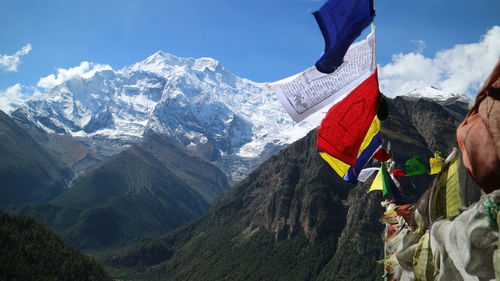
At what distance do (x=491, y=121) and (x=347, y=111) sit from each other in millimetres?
5413

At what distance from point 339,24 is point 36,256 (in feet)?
409

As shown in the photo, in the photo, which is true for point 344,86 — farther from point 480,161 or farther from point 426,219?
point 480,161

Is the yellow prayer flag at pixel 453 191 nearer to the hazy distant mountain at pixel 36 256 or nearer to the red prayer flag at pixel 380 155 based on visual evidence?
the red prayer flag at pixel 380 155

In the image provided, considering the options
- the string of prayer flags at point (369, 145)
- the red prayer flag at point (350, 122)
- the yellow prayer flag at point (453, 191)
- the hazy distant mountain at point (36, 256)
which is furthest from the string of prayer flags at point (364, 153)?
the hazy distant mountain at point (36, 256)

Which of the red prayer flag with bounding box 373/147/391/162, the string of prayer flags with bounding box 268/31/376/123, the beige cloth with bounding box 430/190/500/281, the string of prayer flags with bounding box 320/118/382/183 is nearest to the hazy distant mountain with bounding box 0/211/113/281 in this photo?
the string of prayer flags with bounding box 320/118/382/183

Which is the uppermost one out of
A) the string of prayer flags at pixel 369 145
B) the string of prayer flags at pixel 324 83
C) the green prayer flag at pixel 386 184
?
the string of prayer flags at pixel 324 83

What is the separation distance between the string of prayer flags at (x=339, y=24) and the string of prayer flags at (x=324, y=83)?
510 mm

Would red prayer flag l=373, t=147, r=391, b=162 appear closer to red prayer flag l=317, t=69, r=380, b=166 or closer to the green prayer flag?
red prayer flag l=317, t=69, r=380, b=166

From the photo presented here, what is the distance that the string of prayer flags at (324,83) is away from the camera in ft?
36.6

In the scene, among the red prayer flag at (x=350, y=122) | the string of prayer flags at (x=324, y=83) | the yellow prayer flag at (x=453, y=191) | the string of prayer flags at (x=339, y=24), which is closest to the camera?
the yellow prayer flag at (x=453, y=191)

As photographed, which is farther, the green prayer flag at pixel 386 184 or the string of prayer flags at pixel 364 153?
the green prayer flag at pixel 386 184

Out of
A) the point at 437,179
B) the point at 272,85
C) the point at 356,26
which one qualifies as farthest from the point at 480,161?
the point at 272,85

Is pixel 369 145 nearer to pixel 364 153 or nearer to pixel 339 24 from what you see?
pixel 364 153

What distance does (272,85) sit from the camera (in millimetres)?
11531
